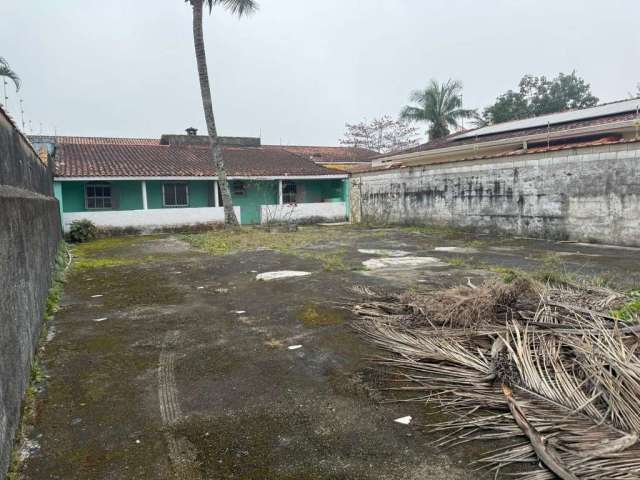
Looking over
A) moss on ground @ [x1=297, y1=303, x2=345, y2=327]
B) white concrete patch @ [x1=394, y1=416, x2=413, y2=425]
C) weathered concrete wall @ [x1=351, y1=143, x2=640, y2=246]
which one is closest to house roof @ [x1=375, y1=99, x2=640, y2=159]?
weathered concrete wall @ [x1=351, y1=143, x2=640, y2=246]

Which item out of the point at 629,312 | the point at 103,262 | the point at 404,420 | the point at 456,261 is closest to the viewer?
the point at 404,420

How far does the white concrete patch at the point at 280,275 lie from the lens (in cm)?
712

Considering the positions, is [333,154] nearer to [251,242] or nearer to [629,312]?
[251,242]

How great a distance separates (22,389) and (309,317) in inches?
107

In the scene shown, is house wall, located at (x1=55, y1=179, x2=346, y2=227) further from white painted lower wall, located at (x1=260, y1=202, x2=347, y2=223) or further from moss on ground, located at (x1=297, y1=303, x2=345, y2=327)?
moss on ground, located at (x1=297, y1=303, x2=345, y2=327)

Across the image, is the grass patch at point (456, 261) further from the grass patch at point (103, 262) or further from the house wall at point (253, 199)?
the house wall at point (253, 199)

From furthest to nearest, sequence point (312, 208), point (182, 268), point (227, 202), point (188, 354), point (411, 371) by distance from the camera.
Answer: point (312, 208)
point (227, 202)
point (182, 268)
point (188, 354)
point (411, 371)

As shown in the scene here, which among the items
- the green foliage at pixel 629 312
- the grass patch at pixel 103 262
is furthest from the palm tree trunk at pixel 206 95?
the green foliage at pixel 629 312

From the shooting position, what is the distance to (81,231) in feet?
48.4

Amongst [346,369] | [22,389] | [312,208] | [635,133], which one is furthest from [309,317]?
[312,208]

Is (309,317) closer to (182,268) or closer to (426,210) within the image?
(182,268)

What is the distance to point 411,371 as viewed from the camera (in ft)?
11.0

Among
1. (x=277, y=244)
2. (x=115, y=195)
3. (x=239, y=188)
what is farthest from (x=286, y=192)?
(x=277, y=244)

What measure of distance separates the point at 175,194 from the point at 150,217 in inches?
80.6
